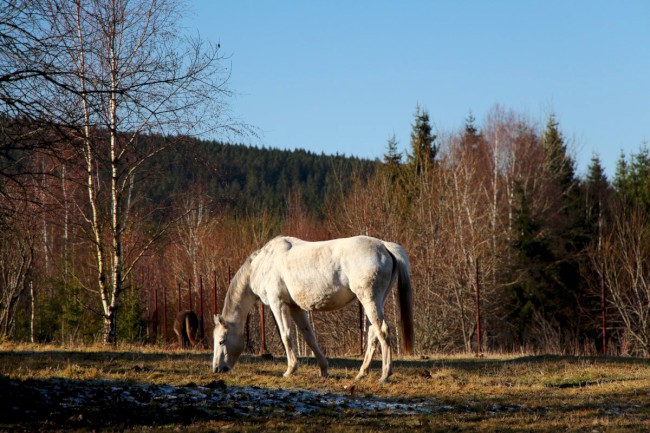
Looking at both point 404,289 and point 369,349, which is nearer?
point 404,289

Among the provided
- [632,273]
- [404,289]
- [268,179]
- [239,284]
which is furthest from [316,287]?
[268,179]

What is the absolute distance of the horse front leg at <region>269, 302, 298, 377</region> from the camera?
1131 centimetres

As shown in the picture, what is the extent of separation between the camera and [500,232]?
127 feet

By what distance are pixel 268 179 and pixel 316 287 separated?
289 feet

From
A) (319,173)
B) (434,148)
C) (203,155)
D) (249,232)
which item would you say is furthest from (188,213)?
(319,173)

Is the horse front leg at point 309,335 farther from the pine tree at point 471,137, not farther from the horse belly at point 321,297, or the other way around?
the pine tree at point 471,137

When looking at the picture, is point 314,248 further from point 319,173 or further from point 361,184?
point 319,173

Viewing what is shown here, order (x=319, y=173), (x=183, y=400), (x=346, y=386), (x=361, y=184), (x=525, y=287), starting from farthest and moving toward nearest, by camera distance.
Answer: (x=319, y=173) → (x=525, y=287) → (x=361, y=184) → (x=346, y=386) → (x=183, y=400)

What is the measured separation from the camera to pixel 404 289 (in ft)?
35.1

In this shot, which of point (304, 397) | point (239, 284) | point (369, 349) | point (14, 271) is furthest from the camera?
point (14, 271)

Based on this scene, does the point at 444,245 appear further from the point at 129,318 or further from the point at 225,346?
the point at 225,346

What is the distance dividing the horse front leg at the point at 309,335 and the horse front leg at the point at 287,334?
242 mm

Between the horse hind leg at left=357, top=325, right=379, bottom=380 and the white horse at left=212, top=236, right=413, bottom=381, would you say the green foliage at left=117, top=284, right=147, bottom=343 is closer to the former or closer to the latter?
the white horse at left=212, top=236, right=413, bottom=381

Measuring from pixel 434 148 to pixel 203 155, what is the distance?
102ft
